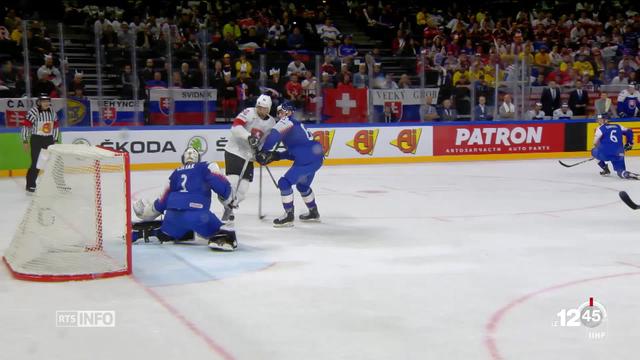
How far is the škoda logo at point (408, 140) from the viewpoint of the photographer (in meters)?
15.9

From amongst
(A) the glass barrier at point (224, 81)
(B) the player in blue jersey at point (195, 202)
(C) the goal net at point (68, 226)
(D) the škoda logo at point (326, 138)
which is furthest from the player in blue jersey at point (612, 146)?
(C) the goal net at point (68, 226)

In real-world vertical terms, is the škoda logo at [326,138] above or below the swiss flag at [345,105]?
below

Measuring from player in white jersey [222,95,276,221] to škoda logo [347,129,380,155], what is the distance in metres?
6.63

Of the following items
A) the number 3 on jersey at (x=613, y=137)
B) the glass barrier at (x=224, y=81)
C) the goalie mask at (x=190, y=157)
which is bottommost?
the number 3 on jersey at (x=613, y=137)

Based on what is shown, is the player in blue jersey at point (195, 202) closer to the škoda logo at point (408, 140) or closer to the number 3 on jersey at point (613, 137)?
the number 3 on jersey at point (613, 137)

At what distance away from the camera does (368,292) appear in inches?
213

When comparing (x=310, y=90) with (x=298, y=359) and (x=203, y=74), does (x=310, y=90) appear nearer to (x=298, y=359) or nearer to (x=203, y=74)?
(x=203, y=74)

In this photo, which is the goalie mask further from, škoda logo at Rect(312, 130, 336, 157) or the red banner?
the red banner

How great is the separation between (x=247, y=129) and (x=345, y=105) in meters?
6.84

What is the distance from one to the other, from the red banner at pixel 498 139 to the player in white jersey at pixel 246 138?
776cm

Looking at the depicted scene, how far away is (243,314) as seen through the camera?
483cm

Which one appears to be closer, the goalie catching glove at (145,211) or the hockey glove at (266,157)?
the goalie catching glove at (145,211)

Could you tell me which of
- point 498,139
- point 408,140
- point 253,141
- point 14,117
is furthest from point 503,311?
point 498,139

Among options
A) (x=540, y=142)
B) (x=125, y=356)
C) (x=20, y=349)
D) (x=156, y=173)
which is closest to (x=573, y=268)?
(x=125, y=356)
